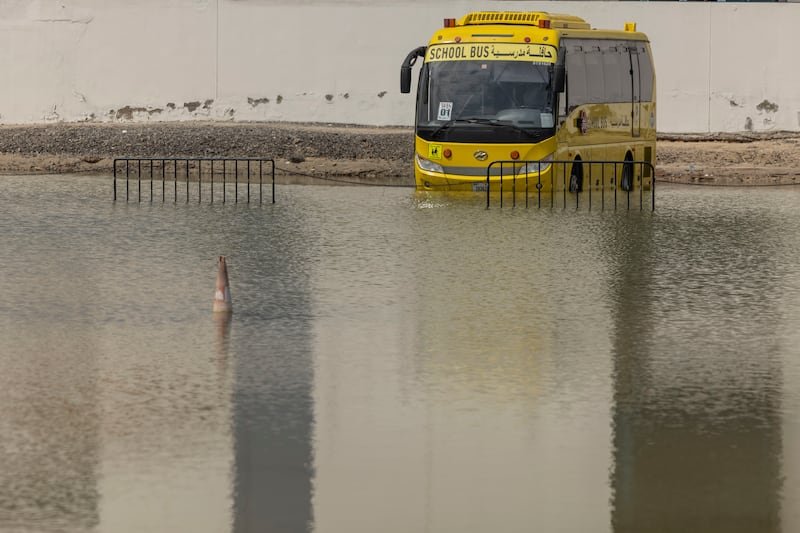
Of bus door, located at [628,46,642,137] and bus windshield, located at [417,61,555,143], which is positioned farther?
bus door, located at [628,46,642,137]

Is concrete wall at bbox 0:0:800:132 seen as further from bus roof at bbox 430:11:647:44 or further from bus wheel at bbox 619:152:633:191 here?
bus roof at bbox 430:11:647:44

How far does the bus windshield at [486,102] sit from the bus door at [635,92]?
473 centimetres

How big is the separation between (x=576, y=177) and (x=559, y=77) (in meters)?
2.24

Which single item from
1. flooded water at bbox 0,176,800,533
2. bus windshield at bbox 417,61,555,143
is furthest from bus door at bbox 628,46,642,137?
flooded water at bbox 0,176,800,533

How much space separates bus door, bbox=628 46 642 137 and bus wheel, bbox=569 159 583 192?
11.6ft

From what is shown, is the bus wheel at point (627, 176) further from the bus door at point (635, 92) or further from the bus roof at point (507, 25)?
the bus roof at point (507, 25)

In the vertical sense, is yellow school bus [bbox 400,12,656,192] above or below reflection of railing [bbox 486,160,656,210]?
above

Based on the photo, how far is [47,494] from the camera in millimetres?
8281

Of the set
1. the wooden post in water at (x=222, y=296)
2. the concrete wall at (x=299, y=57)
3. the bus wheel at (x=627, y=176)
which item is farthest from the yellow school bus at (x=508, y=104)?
the wooden post in water at (x=222, y=296)

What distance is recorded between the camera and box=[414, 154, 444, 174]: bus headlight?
2909 centimetres

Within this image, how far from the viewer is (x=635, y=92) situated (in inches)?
1308

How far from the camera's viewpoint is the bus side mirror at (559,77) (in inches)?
1102

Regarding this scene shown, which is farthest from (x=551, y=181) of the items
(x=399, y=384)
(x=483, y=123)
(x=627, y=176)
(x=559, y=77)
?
(x=399, y=384)

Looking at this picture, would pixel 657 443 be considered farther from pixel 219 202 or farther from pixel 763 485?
pixel 219 202
